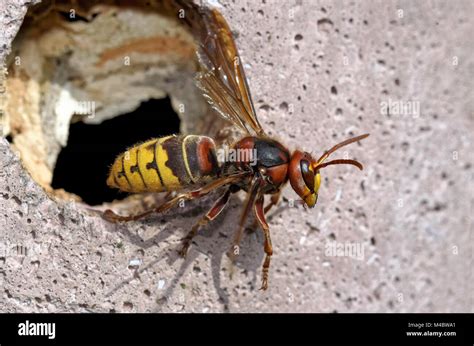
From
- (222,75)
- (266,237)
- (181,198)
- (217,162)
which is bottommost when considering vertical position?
(266,237)

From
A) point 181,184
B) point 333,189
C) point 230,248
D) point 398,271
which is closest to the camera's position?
point 181,184

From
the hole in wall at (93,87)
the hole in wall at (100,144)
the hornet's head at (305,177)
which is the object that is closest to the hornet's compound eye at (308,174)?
the hornet's head at (305,177)

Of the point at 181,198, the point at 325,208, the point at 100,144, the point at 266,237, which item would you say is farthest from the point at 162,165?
the point at 100,144

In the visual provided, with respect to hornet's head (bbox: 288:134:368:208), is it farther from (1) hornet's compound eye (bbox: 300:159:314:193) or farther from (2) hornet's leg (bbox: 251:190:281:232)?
(2) hornet's leg (bbox: 251:190:281:232)

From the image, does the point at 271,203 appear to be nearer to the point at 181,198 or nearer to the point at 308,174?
the point at 308,174

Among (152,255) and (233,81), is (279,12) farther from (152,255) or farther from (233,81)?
(152,255)

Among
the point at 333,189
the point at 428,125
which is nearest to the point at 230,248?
the point at 333,189
